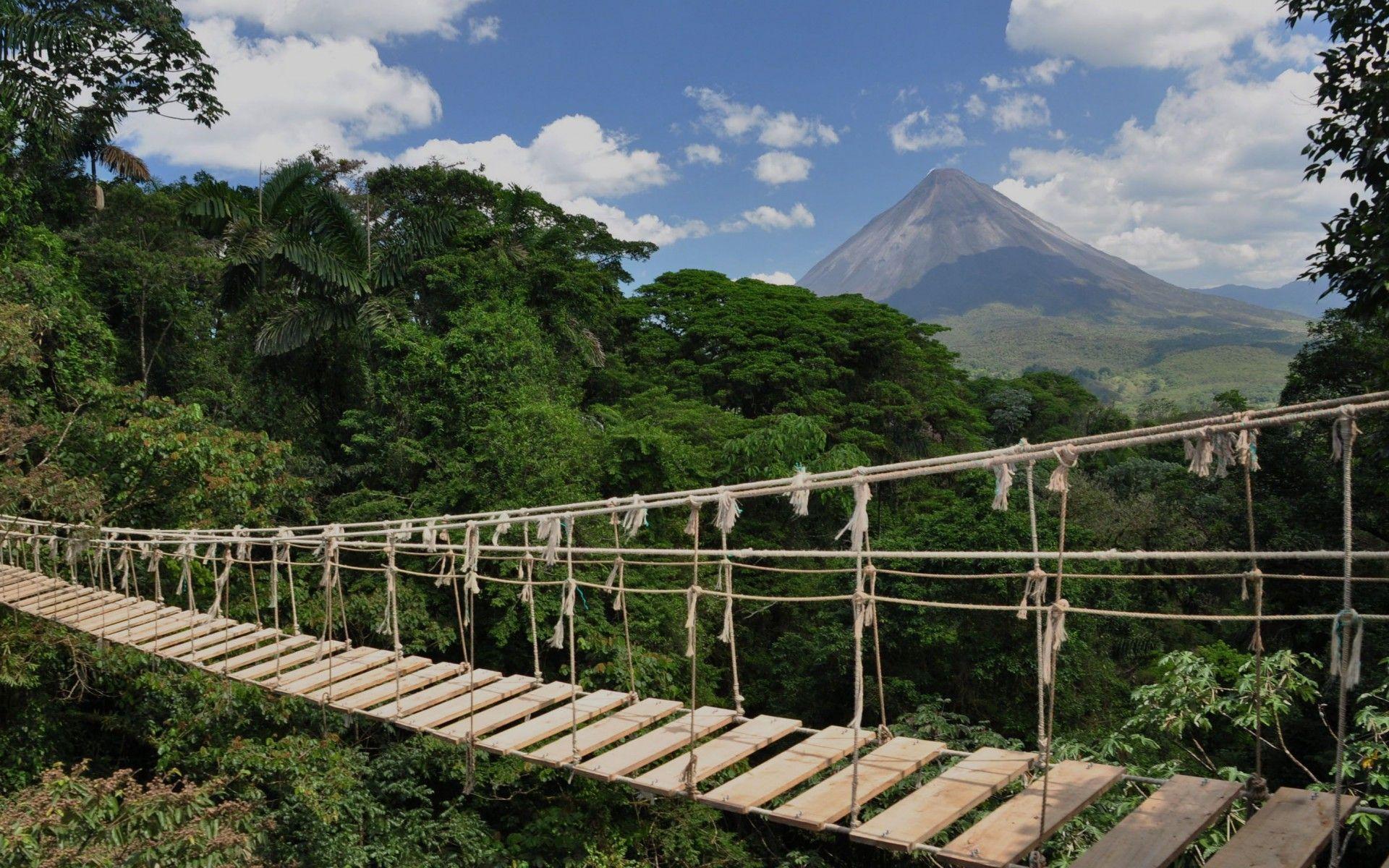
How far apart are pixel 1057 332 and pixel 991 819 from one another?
8242 centimetres

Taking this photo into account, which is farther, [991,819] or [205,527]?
[205,527]

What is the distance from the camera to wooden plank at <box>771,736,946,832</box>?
2.47m

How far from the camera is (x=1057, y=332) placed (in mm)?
79188

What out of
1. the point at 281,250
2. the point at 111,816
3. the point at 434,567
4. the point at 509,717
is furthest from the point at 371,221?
the point at 509,717

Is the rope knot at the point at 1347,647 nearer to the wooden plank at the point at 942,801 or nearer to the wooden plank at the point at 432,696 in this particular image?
the wooden plank at the point at 942,801

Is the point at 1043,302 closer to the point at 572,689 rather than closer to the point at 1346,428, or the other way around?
the point at 572,689

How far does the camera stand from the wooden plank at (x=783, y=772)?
2.61 metres

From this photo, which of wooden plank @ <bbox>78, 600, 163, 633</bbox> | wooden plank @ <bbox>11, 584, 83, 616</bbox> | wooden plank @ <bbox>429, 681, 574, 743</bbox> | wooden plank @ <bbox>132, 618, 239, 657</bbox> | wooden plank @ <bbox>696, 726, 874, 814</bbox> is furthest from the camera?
wooden plank @ <bbox>11, 584, 83, 616</bbox>

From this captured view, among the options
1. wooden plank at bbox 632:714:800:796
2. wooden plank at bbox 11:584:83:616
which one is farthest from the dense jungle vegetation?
wooden plank at bbox 632:714:800:796

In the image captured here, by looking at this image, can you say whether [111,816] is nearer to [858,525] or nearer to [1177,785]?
[858,525]

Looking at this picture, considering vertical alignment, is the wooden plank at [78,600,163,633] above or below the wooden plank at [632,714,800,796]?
above

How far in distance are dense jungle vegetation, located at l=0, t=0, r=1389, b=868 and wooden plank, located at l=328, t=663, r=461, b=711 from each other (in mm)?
943

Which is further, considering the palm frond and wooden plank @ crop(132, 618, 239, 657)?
the palm frond

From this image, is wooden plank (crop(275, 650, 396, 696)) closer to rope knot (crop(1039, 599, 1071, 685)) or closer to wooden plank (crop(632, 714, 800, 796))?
wooden plank (crop(632, 714, 800, 796))
